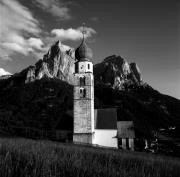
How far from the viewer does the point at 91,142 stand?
33.9 m

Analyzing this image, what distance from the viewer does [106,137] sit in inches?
1494

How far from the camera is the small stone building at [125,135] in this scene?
38.4m

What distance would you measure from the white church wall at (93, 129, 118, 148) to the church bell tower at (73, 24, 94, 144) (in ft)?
9.46

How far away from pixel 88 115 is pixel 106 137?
5928mm

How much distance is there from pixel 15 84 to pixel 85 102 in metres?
119

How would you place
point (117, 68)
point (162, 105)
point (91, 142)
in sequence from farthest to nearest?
point (117, 68)
point (162, 105)
point (91, 142)

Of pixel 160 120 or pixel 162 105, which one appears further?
pixel 162 105

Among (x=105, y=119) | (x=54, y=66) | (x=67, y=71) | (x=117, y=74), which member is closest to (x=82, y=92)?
(x=105, y=119)

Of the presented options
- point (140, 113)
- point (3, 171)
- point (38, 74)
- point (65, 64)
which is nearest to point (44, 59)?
point (65, 64)

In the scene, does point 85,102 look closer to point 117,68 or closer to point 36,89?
point 36,89

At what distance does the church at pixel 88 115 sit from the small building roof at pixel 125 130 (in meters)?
0.53

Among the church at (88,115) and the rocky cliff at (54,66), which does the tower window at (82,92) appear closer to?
the church at (88,115)

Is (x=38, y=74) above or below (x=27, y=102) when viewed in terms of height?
above

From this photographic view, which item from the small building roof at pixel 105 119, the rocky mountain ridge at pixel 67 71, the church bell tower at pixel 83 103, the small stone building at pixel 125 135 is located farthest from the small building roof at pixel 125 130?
the rocky mountain ridge at pixel 67 71
